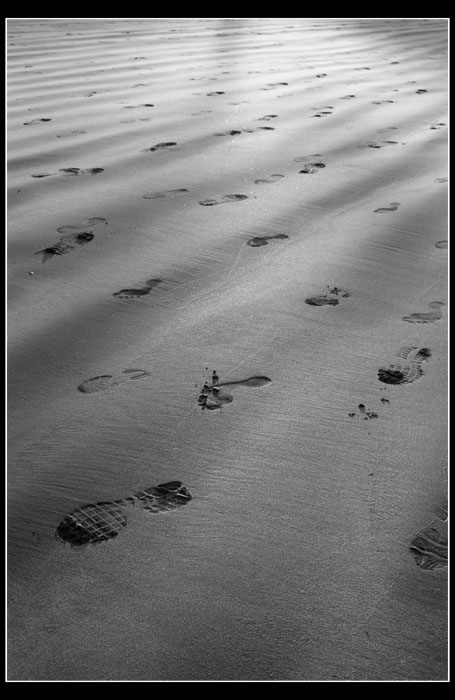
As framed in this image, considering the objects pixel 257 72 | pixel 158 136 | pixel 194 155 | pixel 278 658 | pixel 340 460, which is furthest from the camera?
pixel 257 72

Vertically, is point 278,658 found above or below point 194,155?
below

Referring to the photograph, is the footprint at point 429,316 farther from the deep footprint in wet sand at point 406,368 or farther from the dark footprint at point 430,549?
the dark footprint at point 430,549

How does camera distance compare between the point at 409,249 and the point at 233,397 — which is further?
the point at 409,249

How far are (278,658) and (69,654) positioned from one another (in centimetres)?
26

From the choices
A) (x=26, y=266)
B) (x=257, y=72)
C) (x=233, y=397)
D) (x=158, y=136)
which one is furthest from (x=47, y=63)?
(x=233, y=397)

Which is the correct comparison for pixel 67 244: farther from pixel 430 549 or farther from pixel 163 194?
pixel 430 549

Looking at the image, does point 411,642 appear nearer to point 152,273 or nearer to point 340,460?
point 340,460

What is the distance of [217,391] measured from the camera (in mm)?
1367

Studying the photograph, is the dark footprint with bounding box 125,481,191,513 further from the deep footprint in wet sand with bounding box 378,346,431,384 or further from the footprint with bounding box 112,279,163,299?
the footprint with bounding box 112,279,163,299

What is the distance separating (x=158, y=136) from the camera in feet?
9.91

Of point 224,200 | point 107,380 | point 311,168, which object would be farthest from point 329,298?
point 311,168

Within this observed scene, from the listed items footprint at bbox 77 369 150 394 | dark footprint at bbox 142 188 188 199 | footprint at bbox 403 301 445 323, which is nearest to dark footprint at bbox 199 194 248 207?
dark footprint at bbox 142 188 188 199

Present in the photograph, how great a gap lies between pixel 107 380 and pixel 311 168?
150 centimetres

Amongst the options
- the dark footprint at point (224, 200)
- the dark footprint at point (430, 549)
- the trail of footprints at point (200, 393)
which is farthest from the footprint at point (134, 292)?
the dark footprint at point (430, 549)
